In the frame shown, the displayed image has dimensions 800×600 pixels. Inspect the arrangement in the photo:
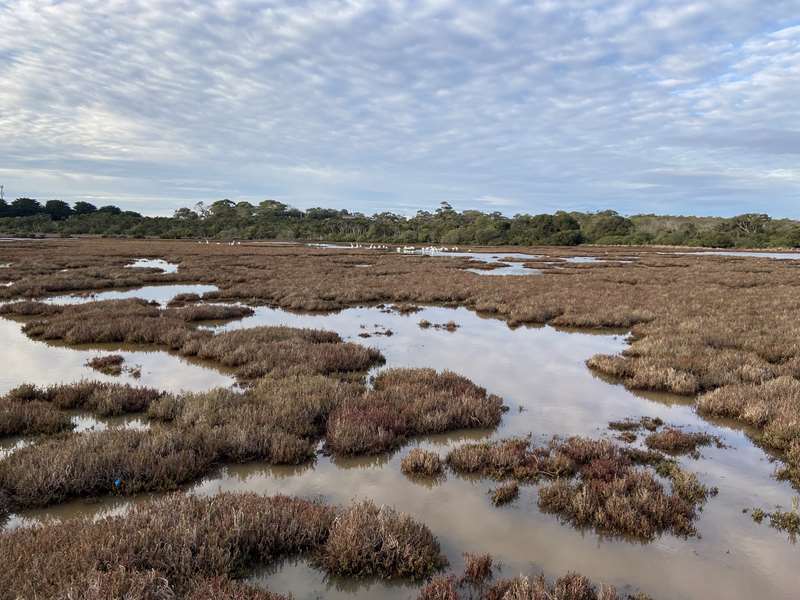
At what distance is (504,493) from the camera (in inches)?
234

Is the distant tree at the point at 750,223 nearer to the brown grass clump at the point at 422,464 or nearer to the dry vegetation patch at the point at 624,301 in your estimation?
the dry vegetation patch at the point at 624,301

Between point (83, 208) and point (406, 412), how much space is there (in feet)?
655

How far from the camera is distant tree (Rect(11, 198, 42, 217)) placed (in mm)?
148250

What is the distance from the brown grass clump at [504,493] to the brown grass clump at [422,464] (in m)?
0.86

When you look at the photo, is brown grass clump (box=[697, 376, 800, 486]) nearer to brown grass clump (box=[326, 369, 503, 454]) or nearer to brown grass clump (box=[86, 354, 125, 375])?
brown grass clump (box=[326, 369, 503, 454])

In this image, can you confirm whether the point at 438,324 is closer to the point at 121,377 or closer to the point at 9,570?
the point at 121,377

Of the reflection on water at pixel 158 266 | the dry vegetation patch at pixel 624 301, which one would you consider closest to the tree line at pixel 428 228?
the dry vegetation patch at pixel 624 301

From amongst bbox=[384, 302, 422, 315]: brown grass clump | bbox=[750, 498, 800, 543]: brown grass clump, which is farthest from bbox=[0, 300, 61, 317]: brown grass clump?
bbox=[750, 498, 800, 543]: brown grass clump

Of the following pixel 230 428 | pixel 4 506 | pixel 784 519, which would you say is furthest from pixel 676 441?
pixel 4 506

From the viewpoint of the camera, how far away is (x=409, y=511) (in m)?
5.63

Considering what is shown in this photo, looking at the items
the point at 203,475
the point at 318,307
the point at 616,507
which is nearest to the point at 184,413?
the point at 203,475

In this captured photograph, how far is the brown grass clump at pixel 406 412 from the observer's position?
7.34 meters

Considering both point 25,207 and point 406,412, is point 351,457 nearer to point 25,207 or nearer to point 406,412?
point 406,412

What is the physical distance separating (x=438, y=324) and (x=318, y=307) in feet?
20.8
